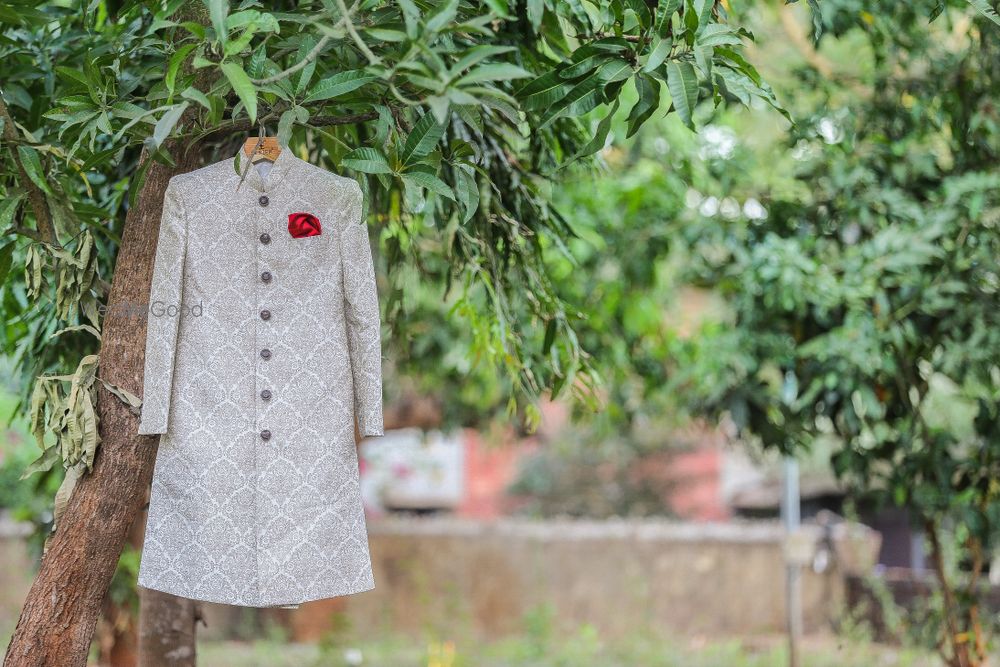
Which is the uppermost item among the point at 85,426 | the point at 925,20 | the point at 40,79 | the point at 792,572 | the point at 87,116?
the point at 925,20

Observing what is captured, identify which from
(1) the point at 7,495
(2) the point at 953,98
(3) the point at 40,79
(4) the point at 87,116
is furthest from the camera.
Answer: (1) the point at 7,495

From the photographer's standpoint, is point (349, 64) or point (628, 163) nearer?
point (349, 64)

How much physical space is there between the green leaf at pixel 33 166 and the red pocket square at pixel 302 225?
0.52 metres

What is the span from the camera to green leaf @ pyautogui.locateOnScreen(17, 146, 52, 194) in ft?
7.00

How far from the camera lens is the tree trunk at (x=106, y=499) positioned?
2092 mm

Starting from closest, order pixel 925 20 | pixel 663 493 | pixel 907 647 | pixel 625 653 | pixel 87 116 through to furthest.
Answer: pixel 87 116, pixel 925 20, pixel 907 647, pixel 625 653, pixel 663 493

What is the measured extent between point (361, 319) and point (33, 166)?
0.77 meters

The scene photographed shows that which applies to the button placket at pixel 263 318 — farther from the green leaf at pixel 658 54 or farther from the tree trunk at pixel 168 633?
the tree trunk at pixel 168 633

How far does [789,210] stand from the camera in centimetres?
461

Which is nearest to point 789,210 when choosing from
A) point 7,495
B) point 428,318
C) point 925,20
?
point 925,20

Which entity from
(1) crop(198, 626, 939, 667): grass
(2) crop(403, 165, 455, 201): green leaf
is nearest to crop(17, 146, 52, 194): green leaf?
(2) crop(403, 165, 455, 201): green leaf

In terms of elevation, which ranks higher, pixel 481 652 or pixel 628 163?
pixel 628 163

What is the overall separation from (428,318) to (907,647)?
3.33 meters

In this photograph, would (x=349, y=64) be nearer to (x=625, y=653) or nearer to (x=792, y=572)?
(x=792, y=572)
